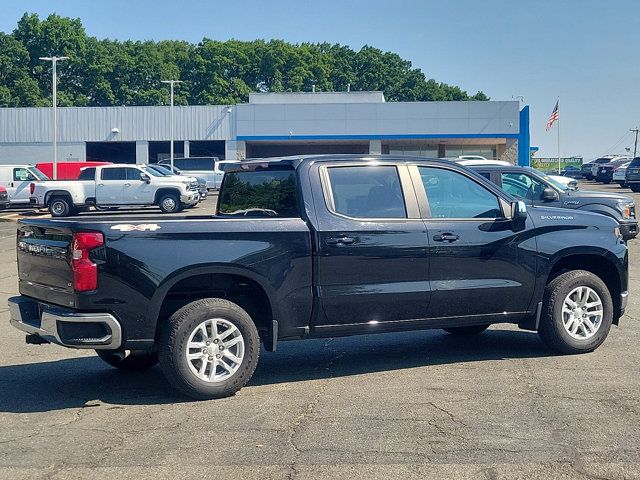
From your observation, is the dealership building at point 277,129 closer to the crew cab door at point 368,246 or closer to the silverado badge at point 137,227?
the crew cab door at point 368,246

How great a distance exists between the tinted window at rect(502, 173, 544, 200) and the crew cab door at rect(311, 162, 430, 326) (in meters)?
8.23

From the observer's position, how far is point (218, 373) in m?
6.74

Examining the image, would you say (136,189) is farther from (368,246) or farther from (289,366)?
(368,246)

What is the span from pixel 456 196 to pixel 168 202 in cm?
2446

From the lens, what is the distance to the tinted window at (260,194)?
7.33 meters

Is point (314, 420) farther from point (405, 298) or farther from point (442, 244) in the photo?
point (442, 244)

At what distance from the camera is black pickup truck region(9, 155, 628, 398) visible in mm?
6469

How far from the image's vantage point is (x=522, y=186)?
15438mm

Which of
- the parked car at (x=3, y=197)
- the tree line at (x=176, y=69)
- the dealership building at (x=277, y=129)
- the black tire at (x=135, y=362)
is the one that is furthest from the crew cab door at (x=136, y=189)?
the tree line at (x=176, y=69)

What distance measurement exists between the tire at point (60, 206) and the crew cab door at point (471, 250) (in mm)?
25249

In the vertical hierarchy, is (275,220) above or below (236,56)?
below

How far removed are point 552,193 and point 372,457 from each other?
10.2 metres

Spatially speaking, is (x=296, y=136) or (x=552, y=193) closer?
(x=552, y=193)

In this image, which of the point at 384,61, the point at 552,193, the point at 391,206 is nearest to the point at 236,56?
the point at 384,61
